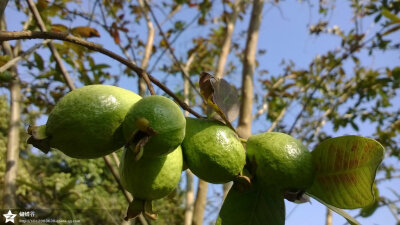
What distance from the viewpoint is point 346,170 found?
794mm

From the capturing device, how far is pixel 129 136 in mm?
646

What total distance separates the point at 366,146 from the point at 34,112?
3308mm

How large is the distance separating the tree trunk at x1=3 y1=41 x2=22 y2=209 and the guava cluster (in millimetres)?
1178

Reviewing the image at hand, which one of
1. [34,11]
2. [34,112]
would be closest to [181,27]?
[34,112]

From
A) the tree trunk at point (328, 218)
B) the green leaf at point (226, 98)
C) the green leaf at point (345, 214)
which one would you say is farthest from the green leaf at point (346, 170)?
the tree trunk at point (328, 218)

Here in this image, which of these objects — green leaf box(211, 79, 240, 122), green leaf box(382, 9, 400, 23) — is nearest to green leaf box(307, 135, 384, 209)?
green leaf box(211, 79, 240, 122)

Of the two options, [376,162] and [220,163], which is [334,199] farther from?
[220,163]

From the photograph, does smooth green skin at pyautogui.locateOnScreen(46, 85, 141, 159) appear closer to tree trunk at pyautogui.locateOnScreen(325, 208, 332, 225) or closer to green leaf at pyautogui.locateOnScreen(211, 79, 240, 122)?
green leaf at pyautogui.locateOnScreen(211, 79, 240, 122)

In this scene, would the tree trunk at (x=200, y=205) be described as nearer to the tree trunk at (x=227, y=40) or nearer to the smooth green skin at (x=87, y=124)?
the tree trunk at (x=227, y=40)

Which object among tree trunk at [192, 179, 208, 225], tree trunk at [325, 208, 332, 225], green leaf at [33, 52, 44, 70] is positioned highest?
green leaf at [33, 52, 44, 70]

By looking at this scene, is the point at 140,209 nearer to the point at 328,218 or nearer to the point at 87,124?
the point at 87,124

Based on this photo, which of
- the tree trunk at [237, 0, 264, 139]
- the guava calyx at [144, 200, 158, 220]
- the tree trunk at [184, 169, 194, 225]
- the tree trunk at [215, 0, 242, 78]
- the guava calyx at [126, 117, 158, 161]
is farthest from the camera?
the tree trunk at [215, 0, 242, 78]

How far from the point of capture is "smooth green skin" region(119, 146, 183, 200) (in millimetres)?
701

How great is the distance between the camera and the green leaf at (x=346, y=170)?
75 cm
